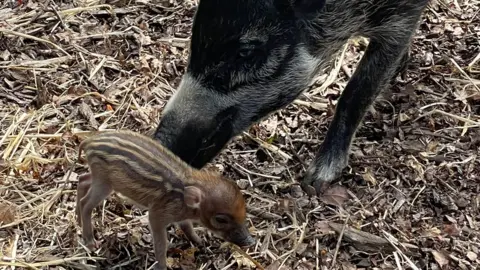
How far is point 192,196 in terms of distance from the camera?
123 inches

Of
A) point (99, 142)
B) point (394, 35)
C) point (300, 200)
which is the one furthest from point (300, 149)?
point (99, 142)

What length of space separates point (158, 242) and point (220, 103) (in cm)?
71

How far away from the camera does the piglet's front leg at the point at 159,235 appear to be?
3238 mm

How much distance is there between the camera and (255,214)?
390 cm

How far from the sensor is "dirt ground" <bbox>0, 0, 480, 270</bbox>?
3.70m

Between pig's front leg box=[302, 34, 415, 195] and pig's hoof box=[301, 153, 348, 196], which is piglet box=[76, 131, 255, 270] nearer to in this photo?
pig's hoof box=[301, 153, 348, 196]

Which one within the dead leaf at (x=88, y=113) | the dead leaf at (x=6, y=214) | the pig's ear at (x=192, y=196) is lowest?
the dead leaf at (x=6, y=214)

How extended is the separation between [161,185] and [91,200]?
0.34 metres

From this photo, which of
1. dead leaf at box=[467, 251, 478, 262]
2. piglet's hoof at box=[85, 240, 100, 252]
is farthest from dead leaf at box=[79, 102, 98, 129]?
dead leaf at box=[467, 251, 478, 262]

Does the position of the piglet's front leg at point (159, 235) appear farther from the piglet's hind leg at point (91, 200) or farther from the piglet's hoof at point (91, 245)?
the piglet's hoof at point (91, 245)

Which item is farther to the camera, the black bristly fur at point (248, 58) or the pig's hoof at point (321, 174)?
the pig's hoof at point (321, 174)

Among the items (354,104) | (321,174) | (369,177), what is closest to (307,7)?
(354,104)

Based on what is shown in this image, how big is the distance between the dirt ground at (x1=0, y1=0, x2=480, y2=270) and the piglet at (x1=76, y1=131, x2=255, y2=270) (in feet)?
1.28

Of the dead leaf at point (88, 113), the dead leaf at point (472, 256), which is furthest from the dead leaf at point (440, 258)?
the dead leaf at point (88, 113)
